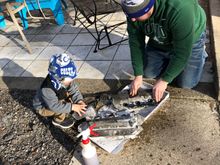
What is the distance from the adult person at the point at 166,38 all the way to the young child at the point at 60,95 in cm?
63

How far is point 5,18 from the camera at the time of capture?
623cm

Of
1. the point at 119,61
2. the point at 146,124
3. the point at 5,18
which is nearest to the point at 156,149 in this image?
the point at 146,124

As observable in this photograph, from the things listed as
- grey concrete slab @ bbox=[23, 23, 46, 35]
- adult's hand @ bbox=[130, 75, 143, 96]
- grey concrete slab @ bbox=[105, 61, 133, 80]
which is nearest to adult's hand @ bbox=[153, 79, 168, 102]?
adult's hand @ bbox=[130, 75, 143, 96]

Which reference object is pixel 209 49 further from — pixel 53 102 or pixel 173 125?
pixel 53 102

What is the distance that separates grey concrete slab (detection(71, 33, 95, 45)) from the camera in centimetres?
482

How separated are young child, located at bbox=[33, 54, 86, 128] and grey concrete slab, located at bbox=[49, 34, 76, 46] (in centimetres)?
182

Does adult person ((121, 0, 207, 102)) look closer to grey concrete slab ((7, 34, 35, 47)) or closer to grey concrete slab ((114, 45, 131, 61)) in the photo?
grey concrete slab ((114, 45, 131, 61))

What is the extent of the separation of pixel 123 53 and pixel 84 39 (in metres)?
0.90

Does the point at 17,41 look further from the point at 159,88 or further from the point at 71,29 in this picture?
the point at 159,88

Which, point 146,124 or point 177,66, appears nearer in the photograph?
point 177,66

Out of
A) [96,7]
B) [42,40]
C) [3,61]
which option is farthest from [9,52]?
[96,7]

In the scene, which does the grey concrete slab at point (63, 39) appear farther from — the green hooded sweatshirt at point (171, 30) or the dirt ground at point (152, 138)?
the green hooded sweatshirt at point (171, 30)

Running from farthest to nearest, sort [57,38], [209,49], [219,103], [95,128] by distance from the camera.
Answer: [57,38] → [209,49] → [219,103] → [95,128]

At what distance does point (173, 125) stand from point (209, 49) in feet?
5.03
